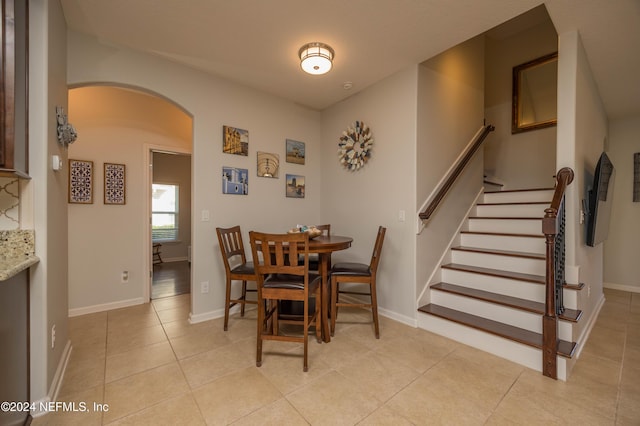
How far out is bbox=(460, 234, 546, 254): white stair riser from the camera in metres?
2.77

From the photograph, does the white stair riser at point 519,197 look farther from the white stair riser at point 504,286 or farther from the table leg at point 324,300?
the table leg at point 324,300

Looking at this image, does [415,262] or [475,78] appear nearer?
[415,262]

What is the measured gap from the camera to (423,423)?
149 cm

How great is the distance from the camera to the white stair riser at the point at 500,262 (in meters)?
2.56

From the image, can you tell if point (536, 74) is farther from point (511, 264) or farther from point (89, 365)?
point (89, 365)

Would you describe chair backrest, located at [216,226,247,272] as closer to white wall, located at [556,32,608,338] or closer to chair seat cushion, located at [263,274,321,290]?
chair seat cushion, located at [263,274,321,290]

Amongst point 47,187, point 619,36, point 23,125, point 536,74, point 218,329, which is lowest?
point 218,329

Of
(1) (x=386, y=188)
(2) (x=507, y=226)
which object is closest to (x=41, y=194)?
(1) (x=386, y=188)

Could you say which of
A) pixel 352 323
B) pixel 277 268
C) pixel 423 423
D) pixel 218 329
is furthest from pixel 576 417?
pixel 218 329

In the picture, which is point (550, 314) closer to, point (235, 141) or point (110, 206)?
point (235, 141)

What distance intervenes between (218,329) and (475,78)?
428 centimetres

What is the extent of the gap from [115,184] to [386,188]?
3.23 meters

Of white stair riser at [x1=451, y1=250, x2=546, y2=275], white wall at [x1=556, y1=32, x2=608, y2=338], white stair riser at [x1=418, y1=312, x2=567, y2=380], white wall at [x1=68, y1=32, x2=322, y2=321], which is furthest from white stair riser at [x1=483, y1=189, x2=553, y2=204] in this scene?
white wall at [x1=68, y1=32, x2=322, y2=321]

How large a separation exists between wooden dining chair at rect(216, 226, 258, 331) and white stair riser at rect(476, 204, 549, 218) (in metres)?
3.05
